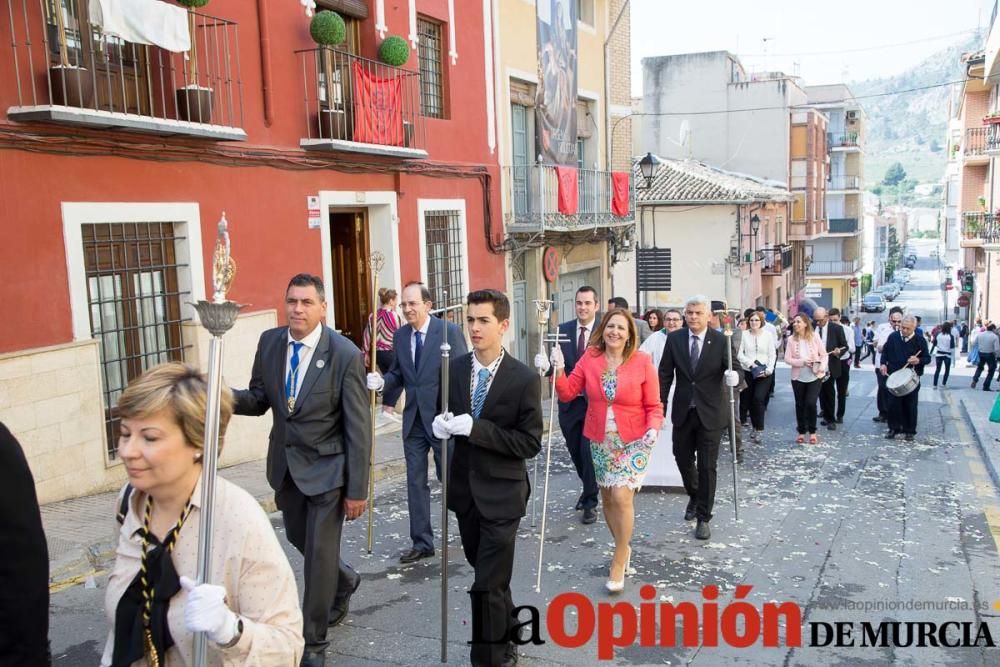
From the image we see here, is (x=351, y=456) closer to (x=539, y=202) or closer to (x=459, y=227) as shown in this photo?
(x=459, y=227)

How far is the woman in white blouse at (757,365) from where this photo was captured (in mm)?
12641

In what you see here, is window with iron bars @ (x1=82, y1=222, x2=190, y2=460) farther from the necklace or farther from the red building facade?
the necklace

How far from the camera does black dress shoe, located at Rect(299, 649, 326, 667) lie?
4.77m

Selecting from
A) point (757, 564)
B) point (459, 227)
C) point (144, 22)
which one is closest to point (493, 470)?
point (757, 564)

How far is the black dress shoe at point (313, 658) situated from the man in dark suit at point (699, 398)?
12.0ft

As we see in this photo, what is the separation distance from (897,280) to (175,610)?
11172 cm

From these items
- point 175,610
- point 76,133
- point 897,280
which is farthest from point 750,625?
point 897,280

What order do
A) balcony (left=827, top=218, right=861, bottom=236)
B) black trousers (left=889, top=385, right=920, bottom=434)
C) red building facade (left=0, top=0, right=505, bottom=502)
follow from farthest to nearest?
balcony (left=827, top=218, right=861, bottom=236), black trousers (left=889, top=385, right=920, bottom=434), red building facade (left=0, top=0, right=505, bottom=502)

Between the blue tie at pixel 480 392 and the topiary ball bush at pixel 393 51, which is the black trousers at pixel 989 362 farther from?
the blue tie at pixel 480 392

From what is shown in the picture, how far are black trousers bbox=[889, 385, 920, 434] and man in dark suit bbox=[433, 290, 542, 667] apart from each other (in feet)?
31.0

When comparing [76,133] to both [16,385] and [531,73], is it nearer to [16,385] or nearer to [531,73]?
[16,385]

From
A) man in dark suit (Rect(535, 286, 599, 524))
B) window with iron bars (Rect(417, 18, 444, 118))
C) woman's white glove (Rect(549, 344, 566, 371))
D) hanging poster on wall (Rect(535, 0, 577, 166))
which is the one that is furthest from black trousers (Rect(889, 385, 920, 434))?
hanging poster on wall (Rect(535, 0, 577, 166))

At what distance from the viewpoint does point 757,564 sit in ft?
22.3

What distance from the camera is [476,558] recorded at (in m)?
4.90
